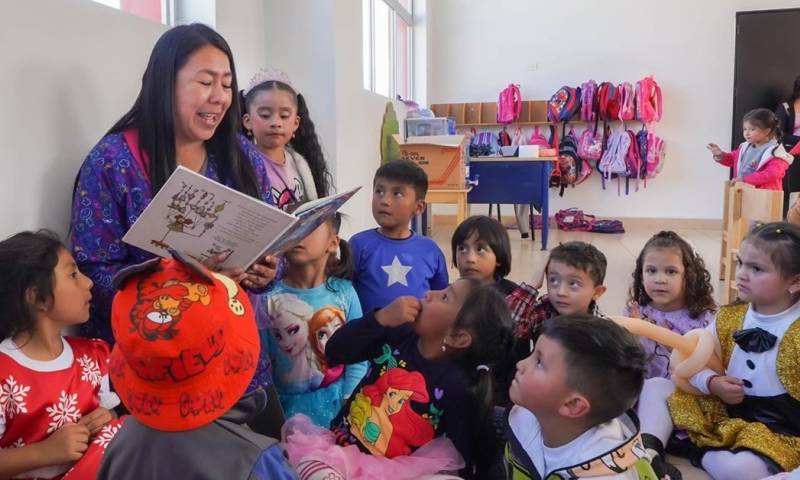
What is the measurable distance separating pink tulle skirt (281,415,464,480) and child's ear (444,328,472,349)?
0.20m

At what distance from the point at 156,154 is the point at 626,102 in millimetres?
6423

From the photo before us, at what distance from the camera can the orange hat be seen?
29.8 inches

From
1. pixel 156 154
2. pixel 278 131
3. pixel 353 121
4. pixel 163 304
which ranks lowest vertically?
pixel 163 304

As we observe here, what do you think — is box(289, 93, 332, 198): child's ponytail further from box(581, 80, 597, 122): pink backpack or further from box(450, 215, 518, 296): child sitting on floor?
box(581, 80, 597, 122): pink backpack

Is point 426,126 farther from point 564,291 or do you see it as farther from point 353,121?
point 564,291

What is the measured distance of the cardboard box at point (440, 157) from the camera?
4781mm

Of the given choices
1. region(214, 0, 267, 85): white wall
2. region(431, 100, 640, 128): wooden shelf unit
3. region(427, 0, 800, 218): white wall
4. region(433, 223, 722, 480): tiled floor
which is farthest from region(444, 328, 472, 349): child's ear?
region(427, 0, 800, 218): white wall

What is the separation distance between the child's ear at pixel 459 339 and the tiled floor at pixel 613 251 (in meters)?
1.57

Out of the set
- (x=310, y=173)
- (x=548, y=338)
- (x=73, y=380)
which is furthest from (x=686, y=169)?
(x=73, y=380)

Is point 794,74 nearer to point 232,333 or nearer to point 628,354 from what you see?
point 628,354

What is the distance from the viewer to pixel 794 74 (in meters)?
6.72

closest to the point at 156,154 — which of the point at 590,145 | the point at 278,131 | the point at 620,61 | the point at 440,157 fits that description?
the point at 278,131

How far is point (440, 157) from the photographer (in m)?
4.82

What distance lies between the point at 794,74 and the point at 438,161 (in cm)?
457
